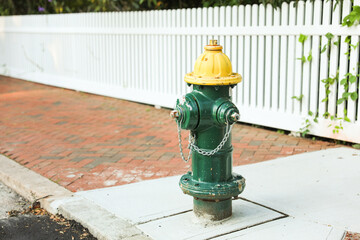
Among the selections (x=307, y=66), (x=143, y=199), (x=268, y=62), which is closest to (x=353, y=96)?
(x=307, y=66)

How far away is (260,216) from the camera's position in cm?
355

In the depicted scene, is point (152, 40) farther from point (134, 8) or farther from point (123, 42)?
point (134, 8)

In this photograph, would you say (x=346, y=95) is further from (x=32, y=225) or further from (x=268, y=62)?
(x=32, y=225)

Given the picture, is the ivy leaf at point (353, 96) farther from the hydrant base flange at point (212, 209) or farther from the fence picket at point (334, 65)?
the hydrant base flange at point (212, 209)

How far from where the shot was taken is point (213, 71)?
3.34 metres

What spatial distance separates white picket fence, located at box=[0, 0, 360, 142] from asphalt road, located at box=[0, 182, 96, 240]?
337 centimetres

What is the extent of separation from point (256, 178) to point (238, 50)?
2810 mm

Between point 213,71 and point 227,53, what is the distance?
3.72 meters

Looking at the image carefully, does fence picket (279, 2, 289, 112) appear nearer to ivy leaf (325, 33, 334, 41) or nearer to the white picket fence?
the white picket fence

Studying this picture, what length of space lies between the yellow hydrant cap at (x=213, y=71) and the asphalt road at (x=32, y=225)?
1.32m

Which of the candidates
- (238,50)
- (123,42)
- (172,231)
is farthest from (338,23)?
(123,42)

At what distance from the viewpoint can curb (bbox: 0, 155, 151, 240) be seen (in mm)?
3388

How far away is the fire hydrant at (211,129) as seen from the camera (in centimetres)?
331

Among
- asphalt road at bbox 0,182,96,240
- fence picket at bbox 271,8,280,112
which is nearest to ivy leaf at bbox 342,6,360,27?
fence picket at bbox 271,8,280,112
